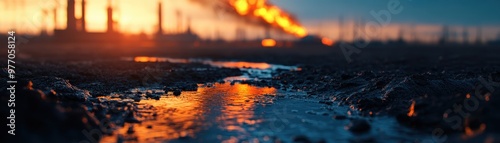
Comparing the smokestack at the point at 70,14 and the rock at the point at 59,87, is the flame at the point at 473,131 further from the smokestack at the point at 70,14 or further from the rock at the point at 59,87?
the smokestack at the point at 70,14

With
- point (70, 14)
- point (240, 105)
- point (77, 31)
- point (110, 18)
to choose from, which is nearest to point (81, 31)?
point (77, 31)

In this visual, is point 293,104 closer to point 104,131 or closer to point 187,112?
point 187,112

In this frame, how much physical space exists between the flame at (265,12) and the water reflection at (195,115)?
204 ft

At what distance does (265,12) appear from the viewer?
82688mm

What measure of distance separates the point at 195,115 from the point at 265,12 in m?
72.5

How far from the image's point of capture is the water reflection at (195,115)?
9086 mm

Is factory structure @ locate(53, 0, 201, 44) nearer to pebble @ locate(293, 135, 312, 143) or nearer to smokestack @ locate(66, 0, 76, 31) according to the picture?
smokestack @ locate(66, 0, 76, 31)

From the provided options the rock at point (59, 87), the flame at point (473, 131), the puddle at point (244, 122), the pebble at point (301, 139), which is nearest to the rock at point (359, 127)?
the puddle at point (244, 122)

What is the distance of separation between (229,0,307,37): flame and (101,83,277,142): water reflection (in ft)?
204

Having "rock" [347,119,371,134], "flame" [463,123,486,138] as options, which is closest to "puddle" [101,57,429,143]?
"rock" [347,119,371,134]

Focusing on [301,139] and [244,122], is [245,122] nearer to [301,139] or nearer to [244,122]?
[244,122]

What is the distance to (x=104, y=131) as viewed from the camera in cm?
914

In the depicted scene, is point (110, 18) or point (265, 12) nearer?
point (110, 18)

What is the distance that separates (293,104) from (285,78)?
9.87m
